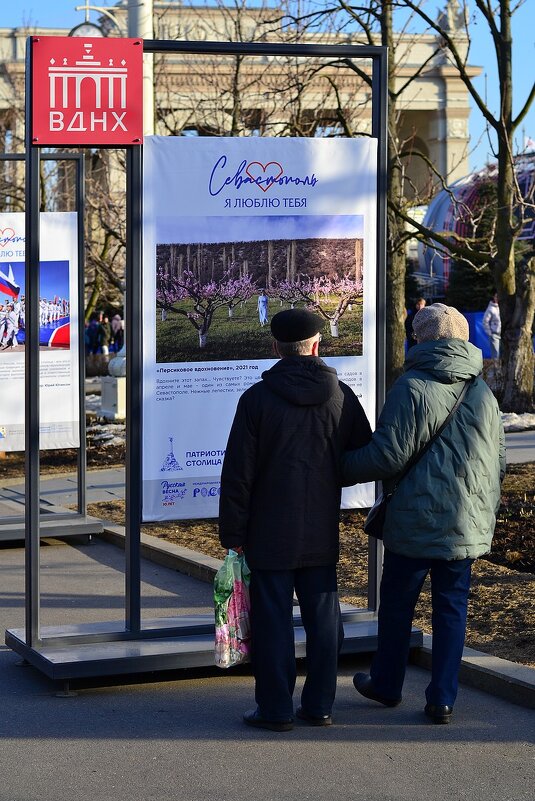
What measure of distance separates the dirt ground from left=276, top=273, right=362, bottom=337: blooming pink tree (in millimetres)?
1783

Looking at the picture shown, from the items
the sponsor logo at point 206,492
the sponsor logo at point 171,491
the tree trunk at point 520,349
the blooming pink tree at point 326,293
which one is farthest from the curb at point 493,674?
the tree trunk at point 520,349

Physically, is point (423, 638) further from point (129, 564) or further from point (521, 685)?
point (129, 564)

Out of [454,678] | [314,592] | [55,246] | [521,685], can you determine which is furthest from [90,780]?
[55,246]

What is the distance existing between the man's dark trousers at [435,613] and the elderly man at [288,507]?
0.86 feet

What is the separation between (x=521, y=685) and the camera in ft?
18.1

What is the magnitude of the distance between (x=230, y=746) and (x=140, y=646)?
1049 mm

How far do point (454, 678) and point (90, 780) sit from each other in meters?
1.57

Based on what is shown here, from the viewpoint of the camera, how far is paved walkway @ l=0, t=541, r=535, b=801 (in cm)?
Answer: 454

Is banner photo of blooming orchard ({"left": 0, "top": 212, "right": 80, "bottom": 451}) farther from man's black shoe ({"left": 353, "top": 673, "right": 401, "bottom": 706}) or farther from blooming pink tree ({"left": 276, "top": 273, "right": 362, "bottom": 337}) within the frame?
man's black shoe ({"left": 353, "top": 673, "right": 401, "bottom": 706})

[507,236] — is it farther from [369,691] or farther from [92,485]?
[369,691]

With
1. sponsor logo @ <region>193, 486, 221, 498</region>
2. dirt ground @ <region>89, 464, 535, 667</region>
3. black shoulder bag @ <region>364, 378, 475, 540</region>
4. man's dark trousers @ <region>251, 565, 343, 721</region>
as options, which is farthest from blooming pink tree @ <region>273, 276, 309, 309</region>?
dirt ground @ <region>89, 464, 535, 667</region>

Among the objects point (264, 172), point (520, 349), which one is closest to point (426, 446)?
point (264, 172)

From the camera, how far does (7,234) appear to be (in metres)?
10.8

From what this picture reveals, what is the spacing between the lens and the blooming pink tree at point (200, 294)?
600 cm
